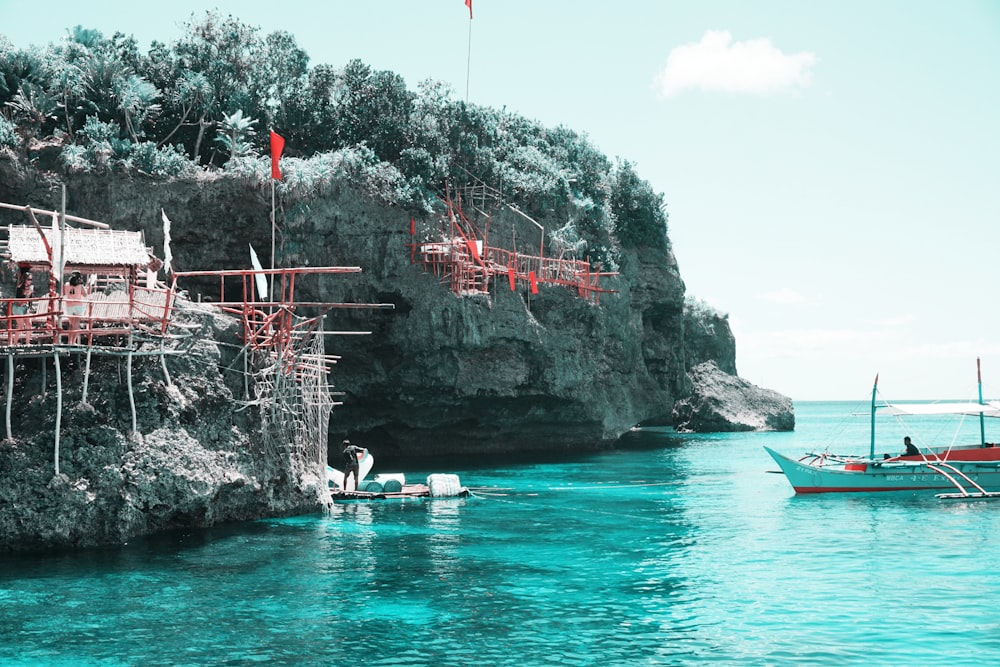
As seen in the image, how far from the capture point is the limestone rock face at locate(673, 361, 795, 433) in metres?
98.9

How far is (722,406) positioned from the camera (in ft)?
325

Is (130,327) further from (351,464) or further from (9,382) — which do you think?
(351,464)

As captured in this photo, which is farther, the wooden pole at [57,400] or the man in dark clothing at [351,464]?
the man in dark clothing at [351,464]

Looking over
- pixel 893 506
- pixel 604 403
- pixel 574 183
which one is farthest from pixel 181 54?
pixel 893 506

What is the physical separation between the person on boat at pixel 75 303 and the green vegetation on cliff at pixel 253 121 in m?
17.9

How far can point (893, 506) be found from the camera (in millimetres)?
37938

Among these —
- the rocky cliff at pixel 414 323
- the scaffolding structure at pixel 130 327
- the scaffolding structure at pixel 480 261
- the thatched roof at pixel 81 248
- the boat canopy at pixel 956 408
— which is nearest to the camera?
the scaffolding structure at pixel 130 327

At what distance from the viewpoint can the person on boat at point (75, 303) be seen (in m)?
25.9

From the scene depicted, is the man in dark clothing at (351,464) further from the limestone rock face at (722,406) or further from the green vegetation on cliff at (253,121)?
the limestone rock face at (722,406)

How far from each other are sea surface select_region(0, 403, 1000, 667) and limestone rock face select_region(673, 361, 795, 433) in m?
→ 61.7

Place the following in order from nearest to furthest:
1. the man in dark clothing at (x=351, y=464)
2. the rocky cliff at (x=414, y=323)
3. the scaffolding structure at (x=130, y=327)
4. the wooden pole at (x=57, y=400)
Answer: the wooden pole at (x=57, y=400), the scaffolding structure at (x=130, y=327), the man in dark clothing at (x=351, y=464), the rocky cliff at (x=414, y=323)

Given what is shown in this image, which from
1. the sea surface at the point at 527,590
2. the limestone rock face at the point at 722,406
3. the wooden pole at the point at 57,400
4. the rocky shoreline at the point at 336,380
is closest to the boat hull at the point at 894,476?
the sea surface at the point at 527,590

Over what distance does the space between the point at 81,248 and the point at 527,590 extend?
15.9 m

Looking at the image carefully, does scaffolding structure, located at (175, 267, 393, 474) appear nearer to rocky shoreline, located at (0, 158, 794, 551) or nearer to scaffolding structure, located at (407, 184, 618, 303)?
rocky shoreline, located at (0, 158, 794, 551)
